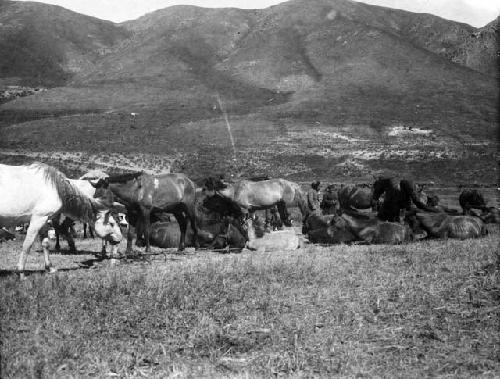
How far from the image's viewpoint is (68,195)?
10242 mm

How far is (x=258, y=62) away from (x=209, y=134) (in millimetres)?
63947

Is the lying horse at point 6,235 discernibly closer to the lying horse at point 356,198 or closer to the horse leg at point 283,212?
the horse leg at point 283,212

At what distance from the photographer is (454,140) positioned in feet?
228

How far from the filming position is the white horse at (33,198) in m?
8.92

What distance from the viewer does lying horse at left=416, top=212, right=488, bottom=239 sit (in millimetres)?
14914

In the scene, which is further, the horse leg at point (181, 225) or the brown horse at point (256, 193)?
the brown horse at point (256, 193)

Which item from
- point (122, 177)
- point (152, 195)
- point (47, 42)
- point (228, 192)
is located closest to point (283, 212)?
point (228, 192)

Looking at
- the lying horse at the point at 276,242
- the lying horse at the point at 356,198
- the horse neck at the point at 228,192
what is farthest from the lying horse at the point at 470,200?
the horse neck at the point at 228,192

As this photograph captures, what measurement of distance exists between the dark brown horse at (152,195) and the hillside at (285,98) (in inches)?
1406

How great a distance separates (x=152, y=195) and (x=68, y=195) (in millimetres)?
3863

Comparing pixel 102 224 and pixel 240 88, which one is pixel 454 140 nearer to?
pixel 240 88

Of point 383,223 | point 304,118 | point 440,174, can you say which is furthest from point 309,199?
point 304,118

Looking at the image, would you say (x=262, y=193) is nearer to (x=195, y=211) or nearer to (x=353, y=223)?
(x=195, y=211)

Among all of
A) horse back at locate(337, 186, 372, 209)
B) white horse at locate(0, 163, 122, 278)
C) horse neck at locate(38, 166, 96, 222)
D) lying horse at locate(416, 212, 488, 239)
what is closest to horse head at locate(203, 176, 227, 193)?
horse neck at locate(38, 166, 96, 222)
